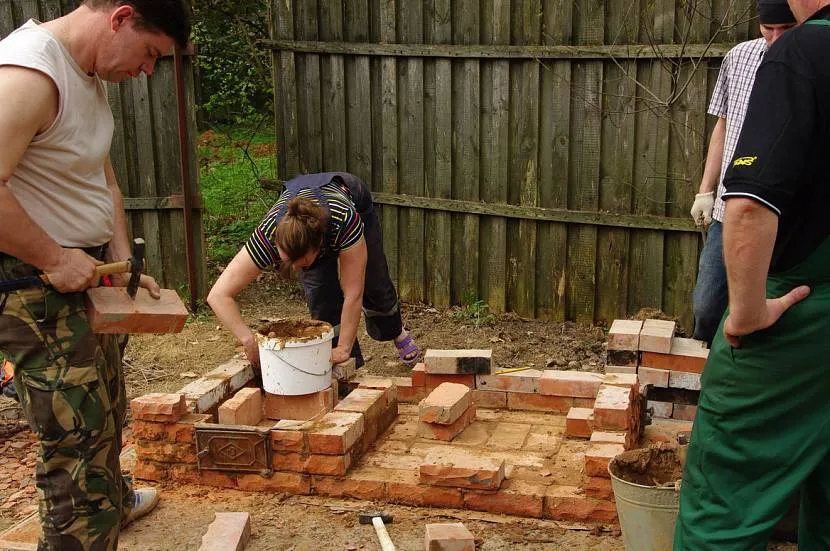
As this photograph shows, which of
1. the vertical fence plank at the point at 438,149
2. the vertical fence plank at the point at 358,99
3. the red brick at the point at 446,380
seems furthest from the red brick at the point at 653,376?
the vertical fence plank at the point at 358,99

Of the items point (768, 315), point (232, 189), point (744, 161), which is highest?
point (744, 161)

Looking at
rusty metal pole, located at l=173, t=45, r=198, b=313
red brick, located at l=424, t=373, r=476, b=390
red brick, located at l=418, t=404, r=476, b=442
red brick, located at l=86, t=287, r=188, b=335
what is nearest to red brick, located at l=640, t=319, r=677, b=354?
red brick, located at l=424, t=373, r=476, b=390

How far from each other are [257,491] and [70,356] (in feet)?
5.58

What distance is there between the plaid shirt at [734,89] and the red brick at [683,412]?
1131 mm

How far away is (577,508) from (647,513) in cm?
70

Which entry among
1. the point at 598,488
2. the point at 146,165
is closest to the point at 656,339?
the point at 598,488

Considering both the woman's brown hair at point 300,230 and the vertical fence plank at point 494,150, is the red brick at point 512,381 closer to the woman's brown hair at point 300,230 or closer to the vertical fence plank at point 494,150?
the woman's brown hair at point 300,230

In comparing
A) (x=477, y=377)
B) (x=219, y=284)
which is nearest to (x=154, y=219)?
A: (x=219, y=284)

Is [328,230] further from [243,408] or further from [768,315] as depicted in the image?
[768,315]

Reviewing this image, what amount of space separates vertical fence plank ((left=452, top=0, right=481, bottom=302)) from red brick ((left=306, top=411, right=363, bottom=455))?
336cm

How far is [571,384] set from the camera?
5000mm

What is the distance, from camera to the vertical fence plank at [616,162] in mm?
6523

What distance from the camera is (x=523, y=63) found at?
695 centimetres

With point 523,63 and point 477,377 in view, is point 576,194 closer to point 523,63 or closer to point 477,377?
point 523,63
